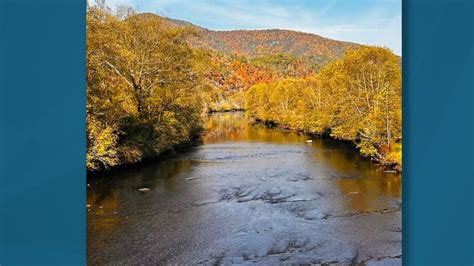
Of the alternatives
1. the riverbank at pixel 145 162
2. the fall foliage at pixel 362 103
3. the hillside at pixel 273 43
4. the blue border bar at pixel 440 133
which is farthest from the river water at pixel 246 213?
the hillside at pixel 273 43

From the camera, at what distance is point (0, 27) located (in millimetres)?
1373

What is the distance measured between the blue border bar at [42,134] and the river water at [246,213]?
307 cm

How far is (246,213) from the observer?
614cm

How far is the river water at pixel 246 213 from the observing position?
15.1 ft

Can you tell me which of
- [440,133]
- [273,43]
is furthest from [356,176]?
[273,43]

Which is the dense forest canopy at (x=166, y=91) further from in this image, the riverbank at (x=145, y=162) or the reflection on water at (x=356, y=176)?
the reflection on water at (x=356, y=176)

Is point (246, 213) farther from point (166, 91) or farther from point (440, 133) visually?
point (166, 91)

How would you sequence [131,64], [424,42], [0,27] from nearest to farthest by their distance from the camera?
1. [0,27]
2. [424,42]
3. [131,64]

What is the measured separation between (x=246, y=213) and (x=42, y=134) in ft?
16.1

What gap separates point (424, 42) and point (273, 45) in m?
38.0

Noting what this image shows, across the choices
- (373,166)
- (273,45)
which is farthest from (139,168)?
(273,45)

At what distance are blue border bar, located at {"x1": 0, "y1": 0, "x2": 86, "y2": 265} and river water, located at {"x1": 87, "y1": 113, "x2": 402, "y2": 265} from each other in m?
3.07

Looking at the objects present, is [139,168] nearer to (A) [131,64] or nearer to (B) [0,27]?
(A) [131,64]

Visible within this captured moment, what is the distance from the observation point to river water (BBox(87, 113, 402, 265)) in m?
4.59
